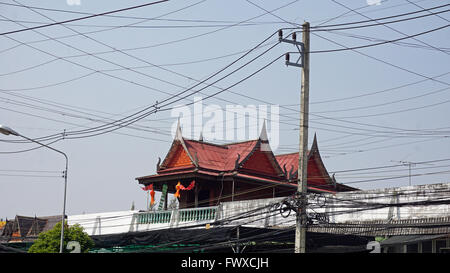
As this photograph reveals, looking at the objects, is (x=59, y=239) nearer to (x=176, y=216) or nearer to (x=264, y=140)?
(x=176, y=216)

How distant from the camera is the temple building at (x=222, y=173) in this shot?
34844mm

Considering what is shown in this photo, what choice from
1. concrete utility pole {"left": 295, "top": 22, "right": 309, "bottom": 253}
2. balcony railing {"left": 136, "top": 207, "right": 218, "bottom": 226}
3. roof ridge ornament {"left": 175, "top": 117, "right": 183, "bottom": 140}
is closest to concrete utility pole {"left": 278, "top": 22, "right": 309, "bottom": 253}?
concrete utility pole {"left": 295, "top": 22, "right": 309, "bottom": 253}

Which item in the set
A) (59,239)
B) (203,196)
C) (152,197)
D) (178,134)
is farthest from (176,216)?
(59,239)

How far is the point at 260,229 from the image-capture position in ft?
80.9

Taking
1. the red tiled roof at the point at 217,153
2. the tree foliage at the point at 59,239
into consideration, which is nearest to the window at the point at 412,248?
the red tiled roof at the point at 217,153

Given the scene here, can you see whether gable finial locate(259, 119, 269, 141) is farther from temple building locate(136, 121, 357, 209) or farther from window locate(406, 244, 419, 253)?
window locate(406, 244, 419, 253)

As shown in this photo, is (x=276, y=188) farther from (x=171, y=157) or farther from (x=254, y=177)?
(x=171, y=157)

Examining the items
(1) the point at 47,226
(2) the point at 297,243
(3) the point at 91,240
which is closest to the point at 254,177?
(3) the point at 91,240

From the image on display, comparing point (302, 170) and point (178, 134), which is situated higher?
point (178, 134)

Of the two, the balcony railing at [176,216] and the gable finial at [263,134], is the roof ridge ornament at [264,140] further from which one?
the balcony railing at [176,216]

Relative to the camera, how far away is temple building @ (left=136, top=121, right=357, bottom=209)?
34844mm

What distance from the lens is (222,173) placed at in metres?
34.9
